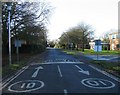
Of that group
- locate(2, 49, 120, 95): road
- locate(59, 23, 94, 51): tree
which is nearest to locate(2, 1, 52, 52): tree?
locate(2, 49, 120, 95): road

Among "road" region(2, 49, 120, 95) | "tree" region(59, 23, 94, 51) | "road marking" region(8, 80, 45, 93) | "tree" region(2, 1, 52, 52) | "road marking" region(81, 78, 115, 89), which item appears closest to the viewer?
"road" region(2, 49, 120, 95)

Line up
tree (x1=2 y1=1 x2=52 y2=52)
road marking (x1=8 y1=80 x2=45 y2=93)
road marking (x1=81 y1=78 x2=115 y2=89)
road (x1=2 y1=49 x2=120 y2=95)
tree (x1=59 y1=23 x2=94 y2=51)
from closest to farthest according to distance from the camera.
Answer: road (x1=2 y1=49 x2=120 y2=95) → road marking (x1=8 y1=80 x2=45 y2=93) → road marking (x1=81 y1=78 x2=115 y2=89) → tree (x1=2 y1=1 x2=52 y2=52) → tree (x1=59 y1=23 x2=94 y2=51)

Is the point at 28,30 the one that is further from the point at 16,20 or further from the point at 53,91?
the point at 53,91

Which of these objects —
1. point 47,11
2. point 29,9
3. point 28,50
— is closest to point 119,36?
point 28,50

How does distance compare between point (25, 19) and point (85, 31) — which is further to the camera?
point (85, 31)

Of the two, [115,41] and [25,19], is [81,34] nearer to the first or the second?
[115,41]

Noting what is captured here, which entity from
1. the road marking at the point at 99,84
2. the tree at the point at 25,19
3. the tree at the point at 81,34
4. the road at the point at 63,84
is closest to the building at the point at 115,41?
the tree at the point at 81,34

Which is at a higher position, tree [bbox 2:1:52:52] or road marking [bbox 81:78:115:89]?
tree [bbox 2:1:52:52]

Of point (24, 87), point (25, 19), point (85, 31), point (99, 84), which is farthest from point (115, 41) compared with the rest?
point (24, 87)

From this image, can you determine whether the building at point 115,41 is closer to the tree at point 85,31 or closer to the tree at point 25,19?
the tree at point 85,31

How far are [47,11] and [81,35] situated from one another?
44653 millimetres

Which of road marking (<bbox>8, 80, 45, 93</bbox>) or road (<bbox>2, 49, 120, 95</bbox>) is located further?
road marking (<bbox>8, 80, 45, 93</bbox>)

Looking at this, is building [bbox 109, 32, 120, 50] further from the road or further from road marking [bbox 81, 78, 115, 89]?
road marking [bbox 81, 78, 115, 89]

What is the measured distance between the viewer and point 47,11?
46750 millimetres
